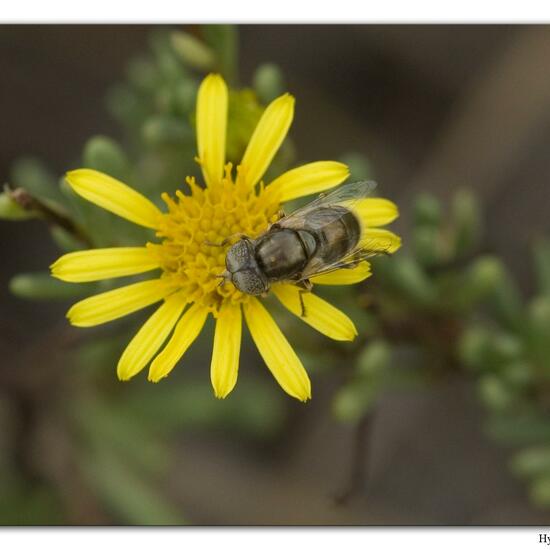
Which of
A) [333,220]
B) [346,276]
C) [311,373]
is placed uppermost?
[333,220]

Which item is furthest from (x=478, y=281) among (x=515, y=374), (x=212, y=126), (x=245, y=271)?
(x=212, y=126)

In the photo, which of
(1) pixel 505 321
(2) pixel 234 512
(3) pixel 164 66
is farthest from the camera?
(2) pixel 234 512

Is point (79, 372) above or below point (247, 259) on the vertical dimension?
below

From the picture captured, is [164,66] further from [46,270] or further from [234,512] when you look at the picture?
[234,512]

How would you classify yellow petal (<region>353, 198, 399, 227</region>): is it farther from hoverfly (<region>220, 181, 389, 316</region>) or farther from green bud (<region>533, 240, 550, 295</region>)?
green bud (<region>533, 240, 550, 295</region>)

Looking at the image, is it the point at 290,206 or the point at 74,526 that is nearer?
Answer: the point at 290,206

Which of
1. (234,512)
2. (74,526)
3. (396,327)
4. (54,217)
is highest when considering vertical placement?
(54,217)

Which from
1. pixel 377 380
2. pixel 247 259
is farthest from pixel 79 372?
pixel 247 259

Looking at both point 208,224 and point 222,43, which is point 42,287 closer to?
point 208,224
